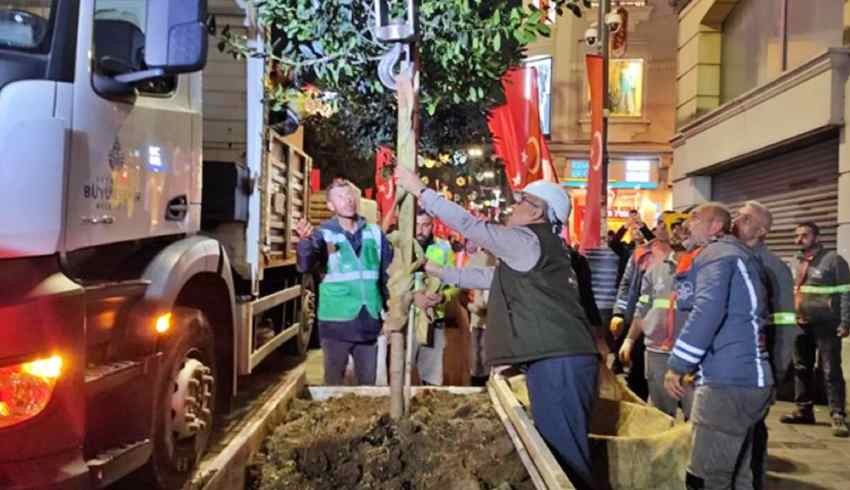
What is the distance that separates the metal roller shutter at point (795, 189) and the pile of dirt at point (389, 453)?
6799 millimetres

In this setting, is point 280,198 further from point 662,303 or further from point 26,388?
point 26,388

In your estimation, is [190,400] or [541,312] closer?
[541,312]

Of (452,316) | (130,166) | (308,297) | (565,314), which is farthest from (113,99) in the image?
(308,297)

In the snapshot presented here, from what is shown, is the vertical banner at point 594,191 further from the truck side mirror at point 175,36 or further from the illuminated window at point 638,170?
the illuminated window at point 638,170

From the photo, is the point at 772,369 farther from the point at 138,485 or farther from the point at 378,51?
the point at 138,485

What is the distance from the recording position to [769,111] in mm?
11617

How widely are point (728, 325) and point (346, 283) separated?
2.70m

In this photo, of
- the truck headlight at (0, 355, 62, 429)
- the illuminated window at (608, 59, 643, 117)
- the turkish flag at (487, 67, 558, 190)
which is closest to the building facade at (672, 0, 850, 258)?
the turkish flag at (487, 67, 558, 190)

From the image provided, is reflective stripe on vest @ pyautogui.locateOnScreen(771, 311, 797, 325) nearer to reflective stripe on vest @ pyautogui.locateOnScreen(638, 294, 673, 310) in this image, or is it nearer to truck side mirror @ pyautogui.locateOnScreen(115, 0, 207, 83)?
reflective stripe on vest @ pyautogui.locateOnScreen(638, 294, 673, 310)

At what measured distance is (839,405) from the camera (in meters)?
7.68

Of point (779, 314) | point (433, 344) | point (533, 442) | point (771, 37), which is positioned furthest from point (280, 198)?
point (771, 37)

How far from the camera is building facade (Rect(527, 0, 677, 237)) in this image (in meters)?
28.0

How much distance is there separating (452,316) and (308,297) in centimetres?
255

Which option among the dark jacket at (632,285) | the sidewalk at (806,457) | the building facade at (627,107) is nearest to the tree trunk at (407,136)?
the sidewalk at (806,457)
